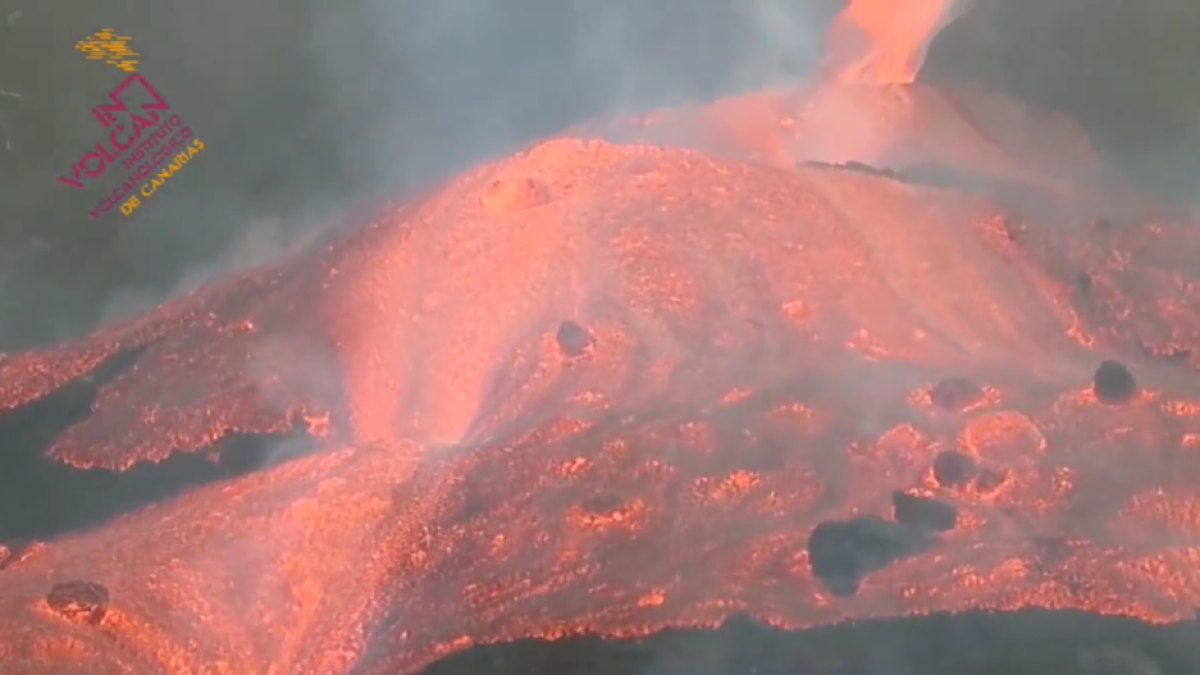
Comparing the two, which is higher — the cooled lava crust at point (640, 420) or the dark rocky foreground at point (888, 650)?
the cooled lava crust at point (640, 420)

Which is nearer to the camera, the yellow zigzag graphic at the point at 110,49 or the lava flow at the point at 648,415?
the lava flow at the point at 648,415

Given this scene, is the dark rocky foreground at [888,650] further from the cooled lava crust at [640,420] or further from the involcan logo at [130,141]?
the involcan logo at [130,141]

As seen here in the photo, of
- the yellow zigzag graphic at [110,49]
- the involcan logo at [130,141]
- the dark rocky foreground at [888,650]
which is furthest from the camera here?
the yellow zigzag graphic at [110,49]

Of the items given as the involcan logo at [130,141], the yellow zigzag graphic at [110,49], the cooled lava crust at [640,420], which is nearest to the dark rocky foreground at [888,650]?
the cooled lava crust at [640,420]

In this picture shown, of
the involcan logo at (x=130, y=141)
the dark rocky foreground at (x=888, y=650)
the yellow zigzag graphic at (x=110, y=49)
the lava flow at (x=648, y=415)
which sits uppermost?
the yellow zigzag graphic at (x=110, y=49)

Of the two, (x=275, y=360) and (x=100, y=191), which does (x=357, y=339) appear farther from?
(x=100, y=191)

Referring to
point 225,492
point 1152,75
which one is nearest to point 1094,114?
point 1152,75

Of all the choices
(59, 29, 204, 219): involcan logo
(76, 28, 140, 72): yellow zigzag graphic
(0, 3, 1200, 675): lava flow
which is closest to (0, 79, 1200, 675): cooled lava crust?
(0, 3, 1200, 675): lava flow
